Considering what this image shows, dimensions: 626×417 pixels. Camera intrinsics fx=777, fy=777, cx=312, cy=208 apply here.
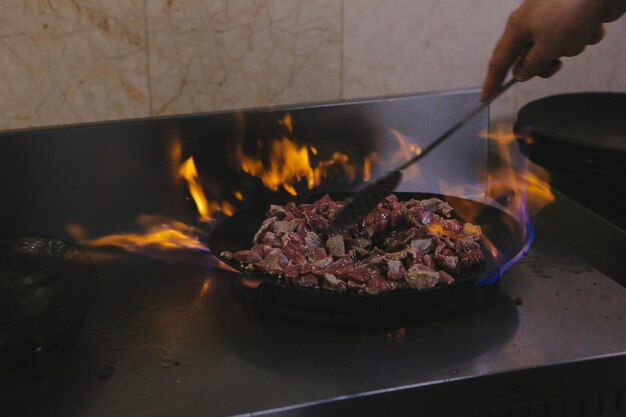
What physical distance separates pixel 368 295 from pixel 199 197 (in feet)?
1.82

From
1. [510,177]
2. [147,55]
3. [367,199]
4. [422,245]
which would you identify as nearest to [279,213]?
[367,199]

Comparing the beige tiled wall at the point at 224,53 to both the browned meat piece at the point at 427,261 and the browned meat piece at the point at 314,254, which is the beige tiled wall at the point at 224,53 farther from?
the browned meat piece at the point at 427,261

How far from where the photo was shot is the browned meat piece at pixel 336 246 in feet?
4.20

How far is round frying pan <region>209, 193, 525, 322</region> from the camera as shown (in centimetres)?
114

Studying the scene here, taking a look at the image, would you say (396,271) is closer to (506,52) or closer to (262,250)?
(262,250)

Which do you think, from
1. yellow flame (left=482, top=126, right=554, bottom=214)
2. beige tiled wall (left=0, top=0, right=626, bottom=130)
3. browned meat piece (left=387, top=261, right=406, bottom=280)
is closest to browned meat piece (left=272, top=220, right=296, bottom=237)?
browned meat piece (left=387, top=261, right=406, bottom=280)

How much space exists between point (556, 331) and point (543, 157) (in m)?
0.47

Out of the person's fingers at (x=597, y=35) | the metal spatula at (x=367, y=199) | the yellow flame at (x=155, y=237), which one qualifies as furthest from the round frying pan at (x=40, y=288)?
the person's fingers at (x=597, y=35)

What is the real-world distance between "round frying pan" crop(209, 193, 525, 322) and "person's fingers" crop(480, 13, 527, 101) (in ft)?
0.86

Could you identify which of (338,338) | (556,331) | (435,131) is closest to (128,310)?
(338,338)

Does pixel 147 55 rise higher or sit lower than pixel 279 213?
higher

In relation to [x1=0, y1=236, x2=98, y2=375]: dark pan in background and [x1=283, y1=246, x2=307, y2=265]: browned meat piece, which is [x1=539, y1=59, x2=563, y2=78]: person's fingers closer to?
[x1=283, y1=246, x2=307, y2=265]: browned meat piece

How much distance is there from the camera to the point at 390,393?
1022 millimetres

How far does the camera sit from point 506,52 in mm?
1229
